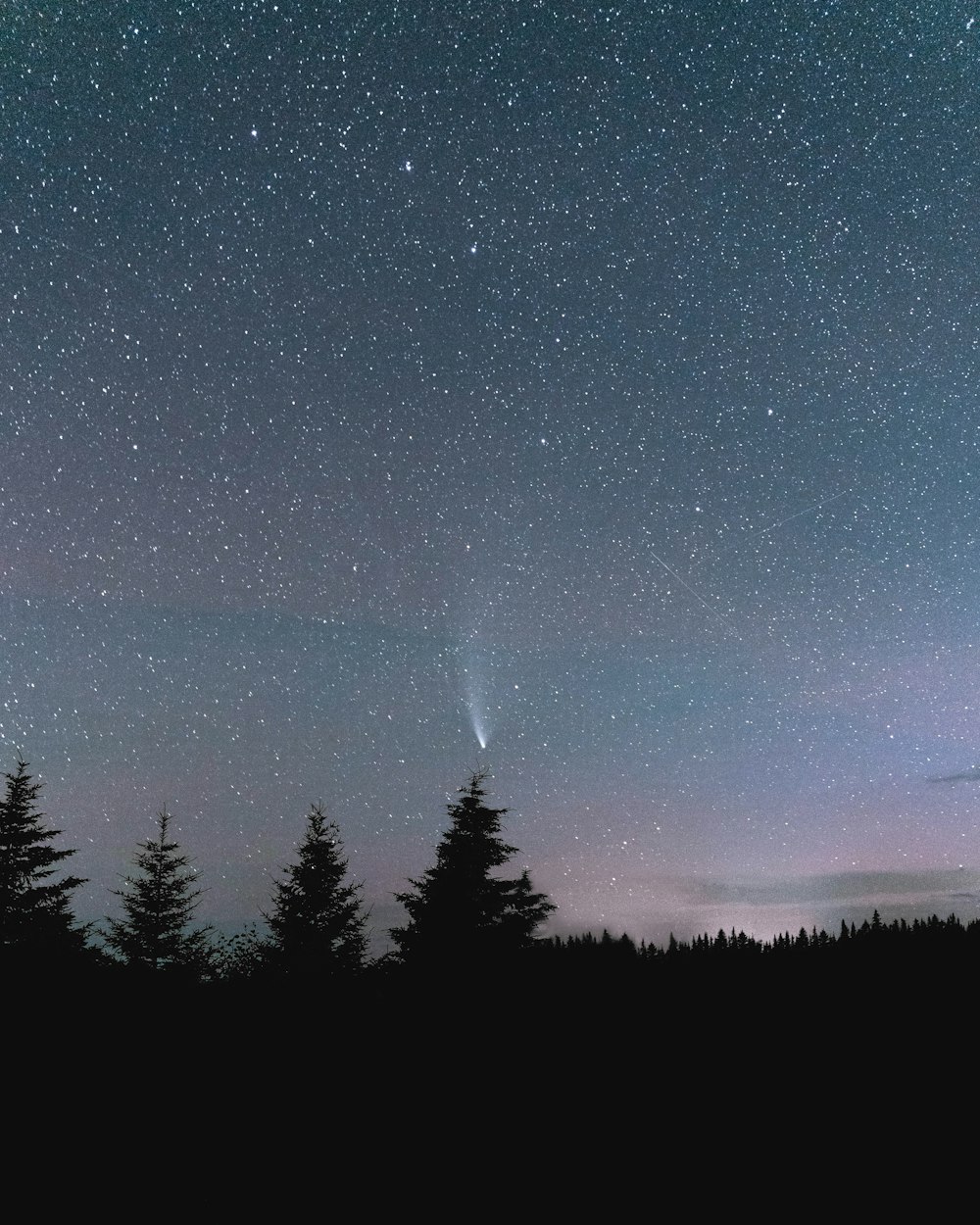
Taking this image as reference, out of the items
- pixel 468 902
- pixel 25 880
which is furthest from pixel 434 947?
pixel 25 880

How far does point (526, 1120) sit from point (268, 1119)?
341 cm

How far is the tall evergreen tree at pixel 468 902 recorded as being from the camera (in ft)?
89.2

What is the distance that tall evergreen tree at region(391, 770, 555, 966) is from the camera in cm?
2719

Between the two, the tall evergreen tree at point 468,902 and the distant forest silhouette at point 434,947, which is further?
the tall evergreen tree at point 468,902

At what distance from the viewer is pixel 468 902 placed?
91.1 feet

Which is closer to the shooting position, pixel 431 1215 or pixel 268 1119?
pixel 431 1215

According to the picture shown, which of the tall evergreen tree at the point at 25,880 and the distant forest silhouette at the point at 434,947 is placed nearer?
the distant forest silhouette at the point at 434,947

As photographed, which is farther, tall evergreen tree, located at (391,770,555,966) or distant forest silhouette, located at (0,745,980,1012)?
tall evergreen tree, located at (391,770,555,966)

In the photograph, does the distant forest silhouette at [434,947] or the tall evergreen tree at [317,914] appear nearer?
the distant forest silhouette at [434,947]

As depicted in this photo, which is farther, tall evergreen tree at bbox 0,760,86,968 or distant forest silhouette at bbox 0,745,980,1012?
tall evergreen tree at bbox 0,760,86,968

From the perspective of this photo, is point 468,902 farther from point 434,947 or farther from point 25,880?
point 25,880

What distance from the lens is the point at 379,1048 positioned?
1230 centimetres

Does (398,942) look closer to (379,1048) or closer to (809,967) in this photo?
(379,1048)

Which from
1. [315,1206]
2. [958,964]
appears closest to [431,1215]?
[315,1206]
